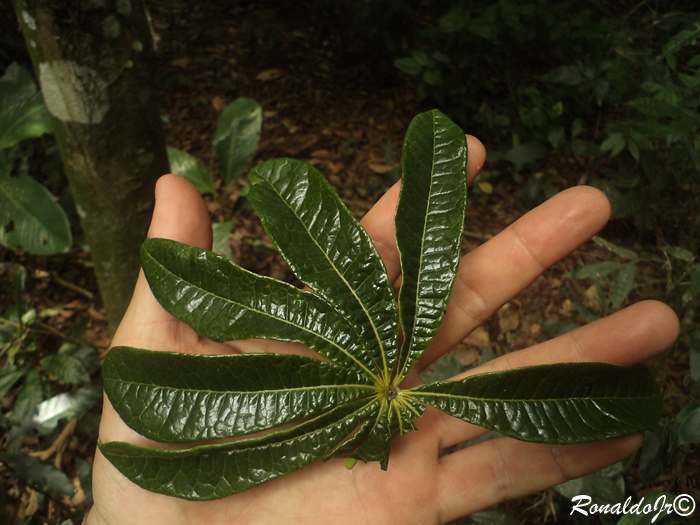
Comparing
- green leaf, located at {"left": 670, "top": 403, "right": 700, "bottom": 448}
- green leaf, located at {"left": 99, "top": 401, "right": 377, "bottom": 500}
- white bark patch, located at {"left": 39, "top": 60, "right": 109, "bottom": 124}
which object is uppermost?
white bark patch, located at {"left": 39, "top": 60, "right": 109, "bottom": 124}

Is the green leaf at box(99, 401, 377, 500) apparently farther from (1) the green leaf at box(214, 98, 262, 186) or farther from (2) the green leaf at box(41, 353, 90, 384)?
(1) the green leaf at box(214, 98, 262, 186)

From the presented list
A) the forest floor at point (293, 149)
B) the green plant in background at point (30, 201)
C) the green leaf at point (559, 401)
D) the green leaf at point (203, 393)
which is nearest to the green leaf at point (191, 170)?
the forest floor at point (293, 149)

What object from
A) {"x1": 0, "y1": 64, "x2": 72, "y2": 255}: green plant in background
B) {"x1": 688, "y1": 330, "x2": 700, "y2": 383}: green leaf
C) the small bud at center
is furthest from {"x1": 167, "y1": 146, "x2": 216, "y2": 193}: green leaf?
{"x1": 688, "y1": 330, "x2": 700, "y2": 383}: green leaf

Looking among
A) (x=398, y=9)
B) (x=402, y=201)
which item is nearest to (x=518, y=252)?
(x=402, y=201)

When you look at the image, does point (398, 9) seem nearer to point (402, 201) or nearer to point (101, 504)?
point (402, 201)

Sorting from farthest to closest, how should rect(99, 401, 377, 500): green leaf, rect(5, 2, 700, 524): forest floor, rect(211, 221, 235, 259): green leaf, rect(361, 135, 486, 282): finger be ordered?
rect(5, 2, 700, 524): forest floor, rect(211, 221, 235, 259): green leaf, rect(361, 135, 486, 282): finger, rect(99, 401, 377, 500): green leaf

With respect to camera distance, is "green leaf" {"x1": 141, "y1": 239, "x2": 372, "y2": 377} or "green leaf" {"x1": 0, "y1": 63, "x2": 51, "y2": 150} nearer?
"green leaf" {"x1": 141, "y1": 239, "x2": 372, "y2": 377}

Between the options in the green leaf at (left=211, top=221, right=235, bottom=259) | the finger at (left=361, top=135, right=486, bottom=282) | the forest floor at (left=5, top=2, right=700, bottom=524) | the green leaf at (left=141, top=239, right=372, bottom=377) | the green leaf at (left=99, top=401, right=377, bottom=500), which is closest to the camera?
the green leaf at (left=99, top=401, right=377, bottom=500)
